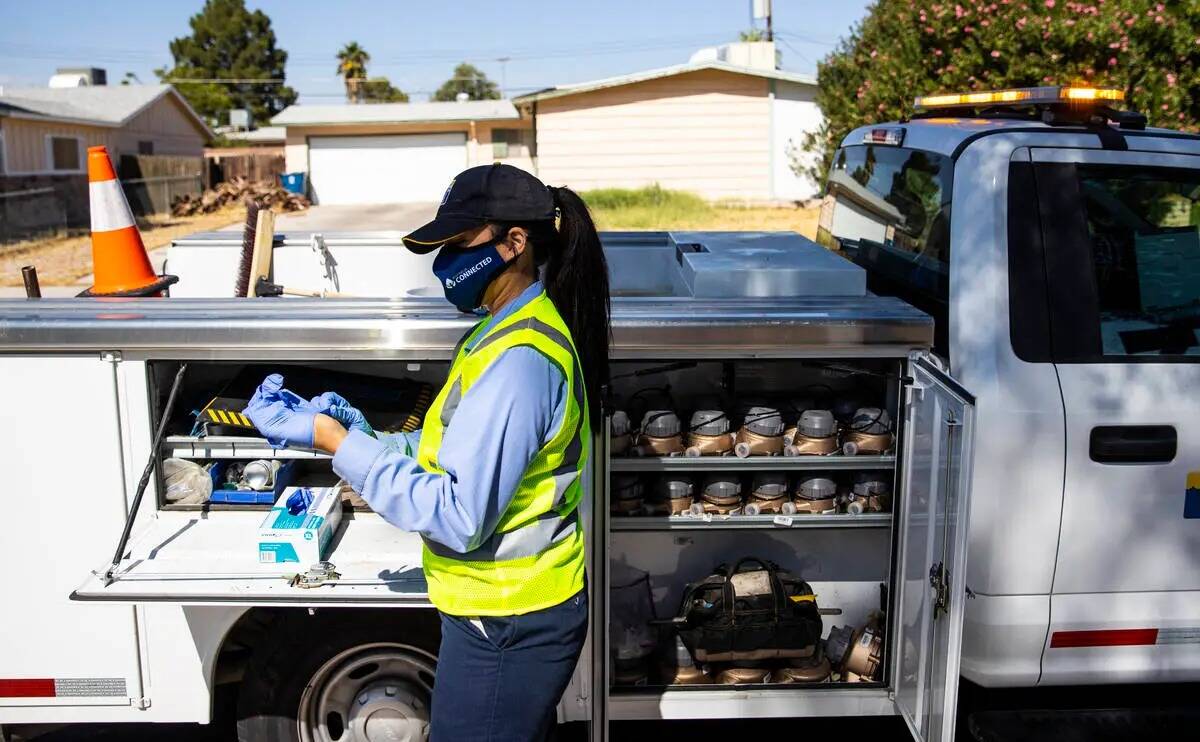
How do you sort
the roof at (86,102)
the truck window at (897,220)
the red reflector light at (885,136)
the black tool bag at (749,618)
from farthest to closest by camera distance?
the roof at (86,102), the red reflector light at (885,136), the black tool bag at (749,618), the truck window at (897,220)

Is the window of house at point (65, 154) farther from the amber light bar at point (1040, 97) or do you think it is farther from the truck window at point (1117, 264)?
the truck window at point (1117, 264)

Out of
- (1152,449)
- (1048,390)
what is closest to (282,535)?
(1048,390)

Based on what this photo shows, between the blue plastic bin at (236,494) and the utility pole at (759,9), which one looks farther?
the utility pole at (759,9)

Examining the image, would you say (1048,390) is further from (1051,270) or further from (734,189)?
(734,189)

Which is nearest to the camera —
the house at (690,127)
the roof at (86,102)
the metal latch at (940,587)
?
the metal latch at (940,587)

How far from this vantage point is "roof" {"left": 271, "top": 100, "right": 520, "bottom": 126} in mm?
37500

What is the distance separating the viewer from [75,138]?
32.9m

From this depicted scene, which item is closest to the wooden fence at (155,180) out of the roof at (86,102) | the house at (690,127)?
the roof at (86,102)

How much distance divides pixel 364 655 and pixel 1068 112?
2877 mm

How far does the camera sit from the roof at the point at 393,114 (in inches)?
1476

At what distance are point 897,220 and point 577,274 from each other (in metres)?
1.86

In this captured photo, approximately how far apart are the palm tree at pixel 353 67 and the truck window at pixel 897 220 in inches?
2831

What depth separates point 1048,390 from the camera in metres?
3.10

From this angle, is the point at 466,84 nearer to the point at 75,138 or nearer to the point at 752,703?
the point at 75,138
